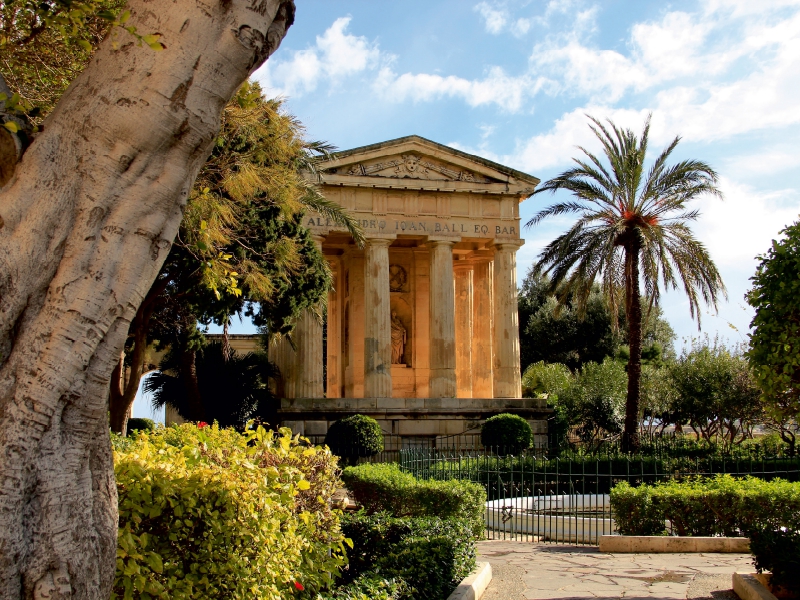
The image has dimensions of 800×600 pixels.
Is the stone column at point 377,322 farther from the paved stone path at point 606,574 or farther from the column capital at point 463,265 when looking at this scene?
the paved stone path at point 606,574

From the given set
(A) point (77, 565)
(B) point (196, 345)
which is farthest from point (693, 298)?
(A) point (77, 565)

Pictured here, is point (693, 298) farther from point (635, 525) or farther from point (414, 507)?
point (414, 507)

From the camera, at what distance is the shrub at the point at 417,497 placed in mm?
11102

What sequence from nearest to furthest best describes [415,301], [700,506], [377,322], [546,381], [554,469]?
[700,506], [554,469], [377,322], [415,301], [546,381]

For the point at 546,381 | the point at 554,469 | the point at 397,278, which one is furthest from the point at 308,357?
the point at 546,381

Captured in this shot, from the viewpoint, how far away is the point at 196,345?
20609 millimetres

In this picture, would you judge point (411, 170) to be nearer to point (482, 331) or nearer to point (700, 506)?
point (482, 331)

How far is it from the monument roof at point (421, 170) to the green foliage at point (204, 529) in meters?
21.2

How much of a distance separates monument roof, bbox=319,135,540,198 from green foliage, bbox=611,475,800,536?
16914 mm

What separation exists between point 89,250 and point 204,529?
6.47 feet

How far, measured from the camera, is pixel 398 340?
29.8 metres

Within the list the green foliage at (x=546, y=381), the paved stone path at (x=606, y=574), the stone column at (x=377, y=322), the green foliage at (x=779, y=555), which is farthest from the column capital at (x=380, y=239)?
the green foliage at (x=779, y=555)

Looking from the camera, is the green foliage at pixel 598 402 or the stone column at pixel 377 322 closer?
the stone column at pixel 377 322

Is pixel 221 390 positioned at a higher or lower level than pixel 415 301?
lower
